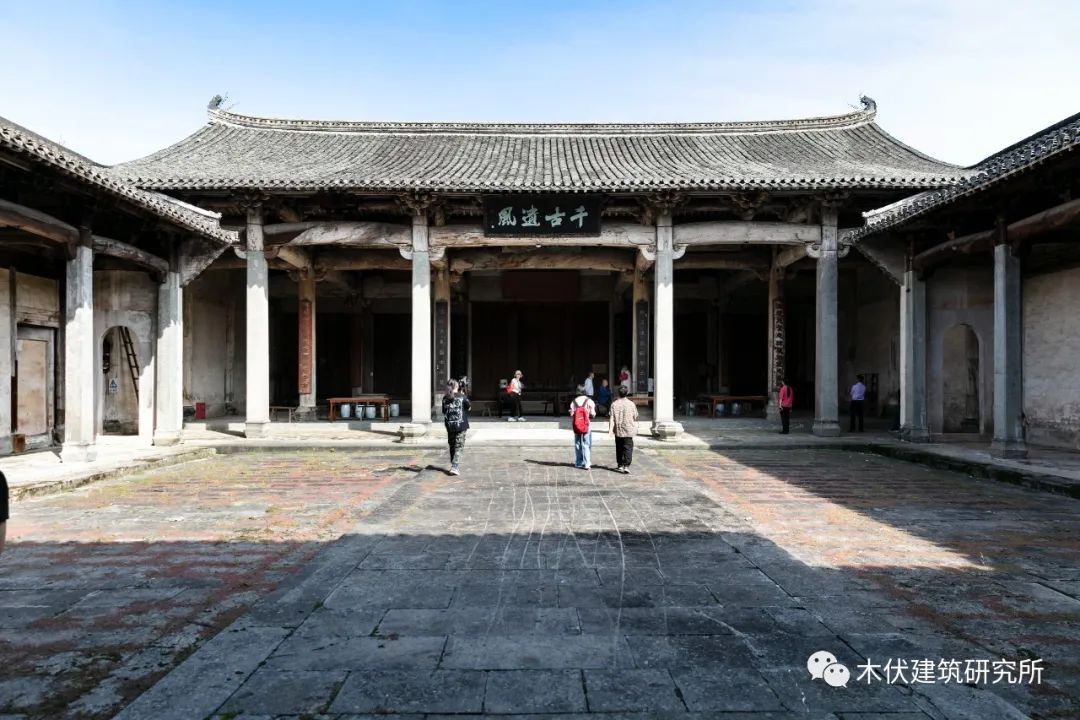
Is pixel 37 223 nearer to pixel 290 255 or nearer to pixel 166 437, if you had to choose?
pixel 166 437

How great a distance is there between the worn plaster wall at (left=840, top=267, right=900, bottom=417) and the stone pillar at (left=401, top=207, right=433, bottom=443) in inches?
413

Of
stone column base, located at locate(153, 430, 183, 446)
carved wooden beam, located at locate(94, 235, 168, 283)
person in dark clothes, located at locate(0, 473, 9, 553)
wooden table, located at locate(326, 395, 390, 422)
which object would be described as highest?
carved wooden beam, located at locate(94, 235, 168, 283)

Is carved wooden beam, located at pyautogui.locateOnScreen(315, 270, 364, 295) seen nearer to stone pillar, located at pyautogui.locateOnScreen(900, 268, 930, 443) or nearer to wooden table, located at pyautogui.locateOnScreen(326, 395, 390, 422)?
wooden table, located at pyautogui.locateOnScreen(326, 395, 390, 422)

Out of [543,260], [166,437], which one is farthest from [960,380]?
[166,437]

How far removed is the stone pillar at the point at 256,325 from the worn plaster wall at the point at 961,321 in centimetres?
1262

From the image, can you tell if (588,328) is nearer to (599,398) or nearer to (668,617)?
(599,398)

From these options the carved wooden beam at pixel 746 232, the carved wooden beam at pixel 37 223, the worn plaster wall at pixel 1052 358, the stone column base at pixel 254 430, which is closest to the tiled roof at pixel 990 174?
the carved wooden beam at pixel 746 232

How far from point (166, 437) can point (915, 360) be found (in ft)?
45.8

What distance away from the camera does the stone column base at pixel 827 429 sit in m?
13.2

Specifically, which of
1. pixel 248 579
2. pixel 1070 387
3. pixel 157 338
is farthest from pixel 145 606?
pixel 1070 387

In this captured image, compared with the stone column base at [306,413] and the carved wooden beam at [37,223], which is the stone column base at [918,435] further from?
the carved wooden beam at [37,223]

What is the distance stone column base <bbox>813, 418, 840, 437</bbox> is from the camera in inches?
520

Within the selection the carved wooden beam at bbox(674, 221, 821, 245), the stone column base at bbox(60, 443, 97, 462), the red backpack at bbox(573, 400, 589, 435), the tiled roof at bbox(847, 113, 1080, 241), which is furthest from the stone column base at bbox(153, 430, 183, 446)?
the tiled roof at bbox(847, 113, 1080, 241)

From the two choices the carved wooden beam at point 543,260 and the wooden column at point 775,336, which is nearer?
the carved wooden beam at point 543,260
